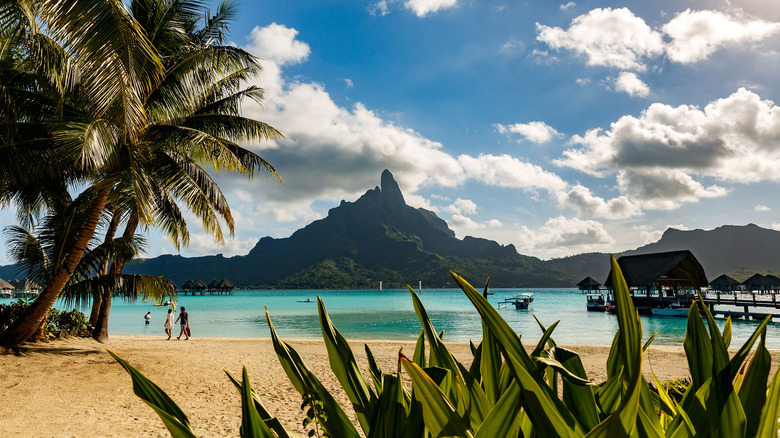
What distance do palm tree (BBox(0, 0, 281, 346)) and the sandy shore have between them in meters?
1.28

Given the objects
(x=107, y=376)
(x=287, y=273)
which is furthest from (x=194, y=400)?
(x=287, y=273)

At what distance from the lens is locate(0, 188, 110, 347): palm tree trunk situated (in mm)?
8117

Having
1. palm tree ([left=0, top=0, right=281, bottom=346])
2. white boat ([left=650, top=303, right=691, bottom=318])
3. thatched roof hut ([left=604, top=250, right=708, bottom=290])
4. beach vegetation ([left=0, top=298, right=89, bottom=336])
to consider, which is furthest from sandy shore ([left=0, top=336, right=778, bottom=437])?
white boat ([left=650, top=303, right=691, bottom=318])

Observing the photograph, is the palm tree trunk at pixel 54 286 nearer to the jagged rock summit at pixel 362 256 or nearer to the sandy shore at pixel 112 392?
the sandy shore at pixel 112 392

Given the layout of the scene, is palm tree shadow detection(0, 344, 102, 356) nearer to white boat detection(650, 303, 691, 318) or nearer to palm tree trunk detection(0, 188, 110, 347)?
palm tree trunk detection(0, 188, 110, 347)

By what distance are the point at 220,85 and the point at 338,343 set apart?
12.1m

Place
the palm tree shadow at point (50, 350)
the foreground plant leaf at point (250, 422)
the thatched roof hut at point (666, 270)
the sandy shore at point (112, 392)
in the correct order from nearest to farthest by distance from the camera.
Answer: the foreground plant leaf at point (250, 422) < the sandy shore at point (112, 392) < the palm tree shadow at point (50, 350) < the thatched roof hut at point (666, 270)

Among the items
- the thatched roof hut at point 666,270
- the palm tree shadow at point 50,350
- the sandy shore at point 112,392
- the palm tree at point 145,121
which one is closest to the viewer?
the palm tree at point 145,121

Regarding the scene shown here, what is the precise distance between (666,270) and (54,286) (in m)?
30.1

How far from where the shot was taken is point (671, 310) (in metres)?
29.0

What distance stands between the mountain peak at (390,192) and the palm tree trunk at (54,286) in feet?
493

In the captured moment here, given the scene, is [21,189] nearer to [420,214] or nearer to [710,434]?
[710,434]

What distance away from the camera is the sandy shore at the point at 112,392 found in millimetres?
5489

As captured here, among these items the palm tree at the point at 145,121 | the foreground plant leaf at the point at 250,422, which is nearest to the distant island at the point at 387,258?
the palm tree at the point at 145,121
